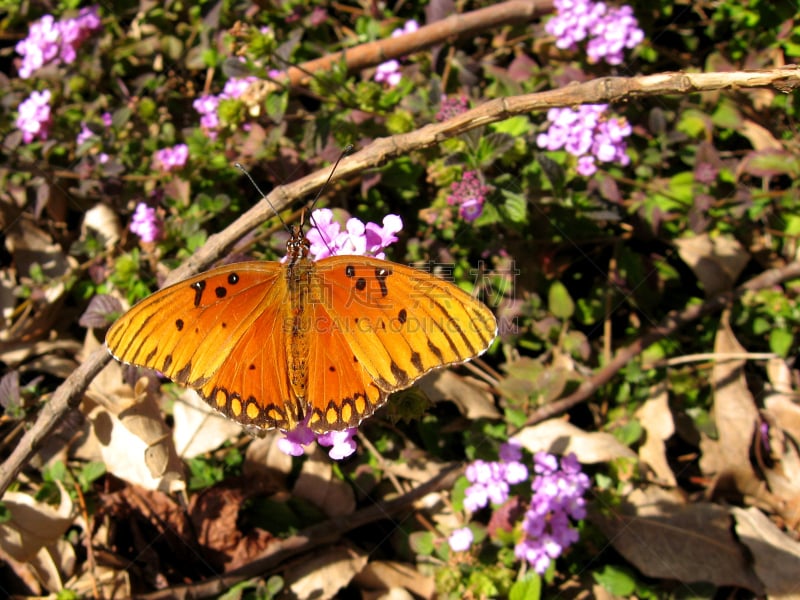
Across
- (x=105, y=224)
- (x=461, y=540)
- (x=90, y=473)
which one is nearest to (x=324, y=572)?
(x=461, y=540)

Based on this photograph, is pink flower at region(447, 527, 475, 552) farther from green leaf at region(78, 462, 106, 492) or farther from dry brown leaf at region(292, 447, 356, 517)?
green leaf at region(78, 462, 106, 492)

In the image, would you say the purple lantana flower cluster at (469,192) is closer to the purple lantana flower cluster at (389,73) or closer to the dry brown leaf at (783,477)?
the purple lantana flower cluster at (389,73)

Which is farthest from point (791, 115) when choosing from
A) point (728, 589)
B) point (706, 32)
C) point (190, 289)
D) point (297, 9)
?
point (190, 289)

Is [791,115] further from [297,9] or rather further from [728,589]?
[297,9]

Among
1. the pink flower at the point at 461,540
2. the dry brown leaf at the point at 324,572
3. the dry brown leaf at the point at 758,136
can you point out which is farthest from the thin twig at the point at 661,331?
the dry brown leaf at the point at 324,572

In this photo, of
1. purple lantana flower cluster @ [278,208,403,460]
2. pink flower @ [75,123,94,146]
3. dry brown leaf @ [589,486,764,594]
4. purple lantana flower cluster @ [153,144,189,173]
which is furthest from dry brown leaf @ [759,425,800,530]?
pink flower @ [75,123,94,146]

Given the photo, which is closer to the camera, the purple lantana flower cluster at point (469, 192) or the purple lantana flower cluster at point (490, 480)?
the purple lantana flower cluster at point (490, 480)
